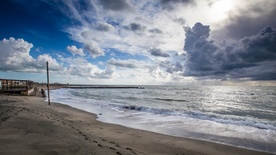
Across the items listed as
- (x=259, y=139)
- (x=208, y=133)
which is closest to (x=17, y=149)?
(x=208, y=133)

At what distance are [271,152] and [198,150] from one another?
3675mm

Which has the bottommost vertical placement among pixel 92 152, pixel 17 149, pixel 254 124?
pixel 254 124

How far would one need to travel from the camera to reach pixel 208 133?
→ 11281 mm

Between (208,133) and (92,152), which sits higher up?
(92,152)

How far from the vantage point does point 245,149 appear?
8.40 meters

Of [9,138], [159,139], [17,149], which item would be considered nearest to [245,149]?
[159,139]

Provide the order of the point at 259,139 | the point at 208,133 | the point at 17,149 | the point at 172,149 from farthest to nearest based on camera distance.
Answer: the point at 208,133 → the point at 259,139 → the point at 172,149 → the point at 17,149

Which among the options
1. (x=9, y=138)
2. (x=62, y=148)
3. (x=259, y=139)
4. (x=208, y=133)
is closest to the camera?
(x=62, y=148)

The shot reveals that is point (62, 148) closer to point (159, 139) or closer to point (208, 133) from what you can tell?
point (159, 139)

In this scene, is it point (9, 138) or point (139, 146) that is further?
point (139, 146)

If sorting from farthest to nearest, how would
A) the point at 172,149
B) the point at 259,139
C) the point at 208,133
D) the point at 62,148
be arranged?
the point at 208,133 → the point at 259,139 → the point at 172,149 → the point at 62,148

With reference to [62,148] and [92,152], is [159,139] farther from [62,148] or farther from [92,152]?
[62,148]

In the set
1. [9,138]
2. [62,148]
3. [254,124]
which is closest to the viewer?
[62,148]

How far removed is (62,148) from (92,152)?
995 millimetres
